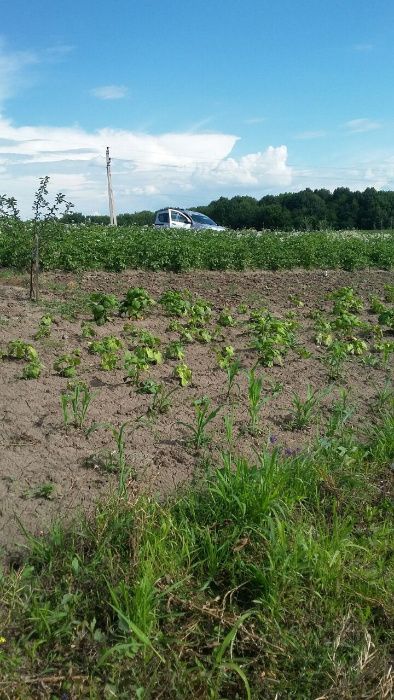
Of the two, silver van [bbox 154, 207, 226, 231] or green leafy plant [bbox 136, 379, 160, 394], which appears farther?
silver van [bbox 154, 207, 226, 231]

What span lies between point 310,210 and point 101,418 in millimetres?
45653

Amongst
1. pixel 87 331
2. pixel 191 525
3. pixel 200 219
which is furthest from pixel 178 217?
pixel 191 525

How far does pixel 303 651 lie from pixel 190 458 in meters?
1.64

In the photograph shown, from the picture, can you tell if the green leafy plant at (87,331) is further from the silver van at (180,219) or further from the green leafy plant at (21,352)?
the silver van at (180,219)

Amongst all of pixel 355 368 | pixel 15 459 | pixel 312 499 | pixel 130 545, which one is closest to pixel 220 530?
pixel 130 545

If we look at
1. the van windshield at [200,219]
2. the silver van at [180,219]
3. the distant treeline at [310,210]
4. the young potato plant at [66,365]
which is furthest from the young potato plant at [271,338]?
the distant treeline at [310,210]

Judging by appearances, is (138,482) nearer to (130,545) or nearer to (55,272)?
(130,545)

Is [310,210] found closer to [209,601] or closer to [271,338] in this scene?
[271,338]

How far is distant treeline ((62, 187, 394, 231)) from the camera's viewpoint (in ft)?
155

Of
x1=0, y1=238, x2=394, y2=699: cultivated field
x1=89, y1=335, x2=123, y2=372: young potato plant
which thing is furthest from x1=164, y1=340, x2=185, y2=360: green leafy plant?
x1=89, y1=335, x2=123, y2=372: young potato plant

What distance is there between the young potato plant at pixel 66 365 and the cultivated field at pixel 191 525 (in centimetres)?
2

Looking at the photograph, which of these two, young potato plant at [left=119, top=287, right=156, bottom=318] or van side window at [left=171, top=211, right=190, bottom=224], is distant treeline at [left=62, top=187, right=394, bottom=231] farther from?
young potato plant at [left=119, top=287, right=156, bottom=318]

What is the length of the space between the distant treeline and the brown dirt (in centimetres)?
3952

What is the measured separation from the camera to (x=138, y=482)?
12.5 ft
